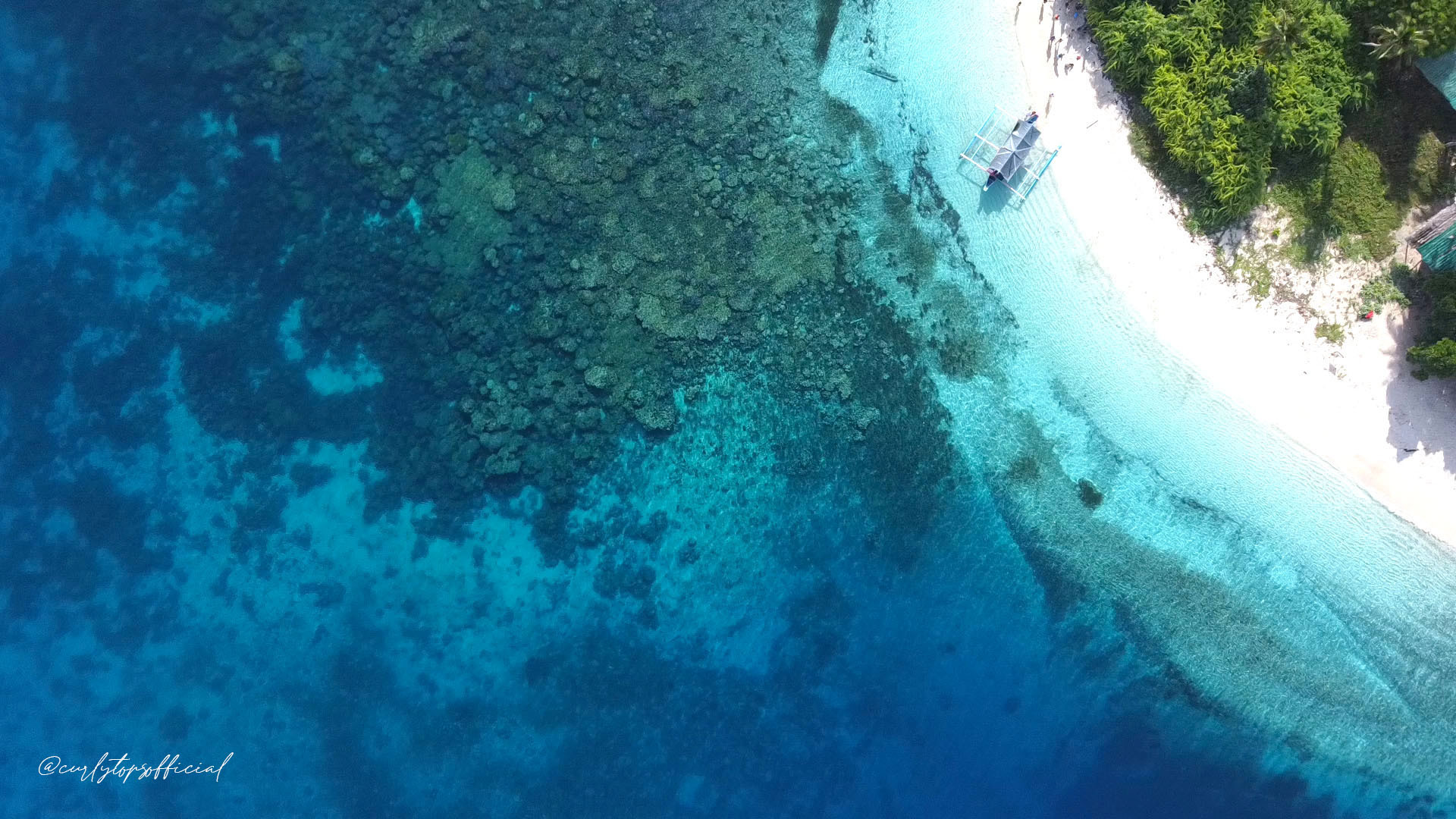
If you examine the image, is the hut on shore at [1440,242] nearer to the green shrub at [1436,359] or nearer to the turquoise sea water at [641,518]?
the green shrub at [1436,359]

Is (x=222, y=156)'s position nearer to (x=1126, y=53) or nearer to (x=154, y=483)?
(x=154, y=483)

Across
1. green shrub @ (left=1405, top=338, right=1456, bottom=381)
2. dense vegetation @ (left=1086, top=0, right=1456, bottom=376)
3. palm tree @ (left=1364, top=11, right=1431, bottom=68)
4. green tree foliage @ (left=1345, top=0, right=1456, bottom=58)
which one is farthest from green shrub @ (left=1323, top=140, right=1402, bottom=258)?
green shrub @ (left=1405, top=338, right=1456, bottom=381)

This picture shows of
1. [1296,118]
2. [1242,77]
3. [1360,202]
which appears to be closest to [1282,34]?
[1242,77]

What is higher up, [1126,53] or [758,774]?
[1126,53]

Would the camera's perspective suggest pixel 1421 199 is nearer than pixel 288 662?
Yes

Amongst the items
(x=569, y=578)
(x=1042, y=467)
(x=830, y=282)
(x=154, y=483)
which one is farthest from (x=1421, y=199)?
(x=154, y=483)

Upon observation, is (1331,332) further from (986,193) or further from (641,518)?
(641,518)
